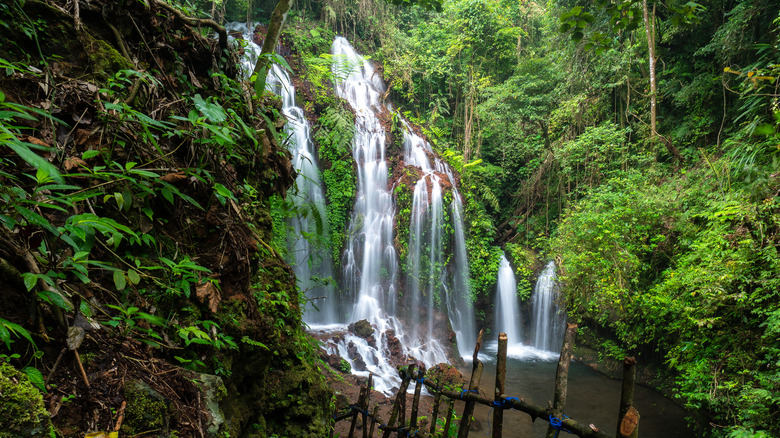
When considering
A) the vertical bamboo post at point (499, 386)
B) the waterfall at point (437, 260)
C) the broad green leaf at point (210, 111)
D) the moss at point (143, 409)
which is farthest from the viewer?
the waterfall at point (437, 260)

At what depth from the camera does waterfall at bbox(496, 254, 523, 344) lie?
13.0 metres

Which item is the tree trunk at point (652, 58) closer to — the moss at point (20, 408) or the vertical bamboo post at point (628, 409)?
the vertical bamboo post at point (628, 409)

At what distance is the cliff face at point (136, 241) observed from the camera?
1.38 meters

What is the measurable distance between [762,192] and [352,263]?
30.5 ft

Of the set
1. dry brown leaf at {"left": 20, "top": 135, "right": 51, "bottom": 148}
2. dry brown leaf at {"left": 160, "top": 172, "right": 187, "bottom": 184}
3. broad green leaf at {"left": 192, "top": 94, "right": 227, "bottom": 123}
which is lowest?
dry brown leaf at {"left": 160, "top": 172, "right": 187, "bottom": 184}

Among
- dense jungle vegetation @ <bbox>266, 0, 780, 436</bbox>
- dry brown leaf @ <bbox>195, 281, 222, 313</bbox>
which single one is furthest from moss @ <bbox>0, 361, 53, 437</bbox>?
dense jungle vegetation @ <bbox>266, 0, 780, 436</bbox>

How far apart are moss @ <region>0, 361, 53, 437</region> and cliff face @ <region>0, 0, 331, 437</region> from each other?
116 millimetres

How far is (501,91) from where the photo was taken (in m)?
14.0

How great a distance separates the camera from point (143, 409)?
1.54 m

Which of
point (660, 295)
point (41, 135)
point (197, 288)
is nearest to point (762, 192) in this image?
point (660, 295)

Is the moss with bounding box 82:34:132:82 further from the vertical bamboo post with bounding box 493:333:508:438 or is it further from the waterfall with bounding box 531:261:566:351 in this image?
the waterfall with bounding box 531:261:566:351

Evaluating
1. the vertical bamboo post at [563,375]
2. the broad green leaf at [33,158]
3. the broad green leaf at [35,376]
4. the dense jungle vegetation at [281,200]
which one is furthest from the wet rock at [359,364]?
the broad green leaf at [33,158]

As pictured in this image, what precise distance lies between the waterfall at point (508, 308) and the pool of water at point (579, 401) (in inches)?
67.1

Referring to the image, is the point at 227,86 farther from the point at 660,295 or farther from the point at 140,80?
the point at 660,295
